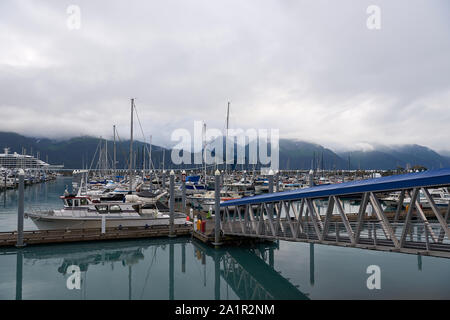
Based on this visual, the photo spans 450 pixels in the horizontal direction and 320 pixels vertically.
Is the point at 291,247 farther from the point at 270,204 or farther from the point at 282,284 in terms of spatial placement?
the point at 282,284

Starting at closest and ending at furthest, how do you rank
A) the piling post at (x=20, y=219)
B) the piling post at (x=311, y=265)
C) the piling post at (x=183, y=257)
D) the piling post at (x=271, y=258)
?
the piling post at (x=311, y=265) → the piling post at (x=183, y=257) → the piling post at (x=271, y=258) → the piling post at (x=20, y=219)

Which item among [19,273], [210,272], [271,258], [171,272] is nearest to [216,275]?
[210,272]

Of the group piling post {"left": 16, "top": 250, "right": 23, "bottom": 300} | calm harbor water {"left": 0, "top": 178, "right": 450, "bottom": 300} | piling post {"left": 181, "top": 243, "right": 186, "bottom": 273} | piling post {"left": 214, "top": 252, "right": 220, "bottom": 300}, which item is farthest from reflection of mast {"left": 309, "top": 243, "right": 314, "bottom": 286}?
piling post {"left": 16, "top": 250, "right": 23, "bottom": 300}

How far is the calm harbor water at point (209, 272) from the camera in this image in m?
15.8

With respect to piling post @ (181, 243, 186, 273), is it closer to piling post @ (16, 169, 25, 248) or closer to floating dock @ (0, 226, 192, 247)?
floating dock @ (0, 226, 192, 247)

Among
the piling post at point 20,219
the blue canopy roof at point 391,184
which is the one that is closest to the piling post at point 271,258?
the blue canopy roof at point 391,184

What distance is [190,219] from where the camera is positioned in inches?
1283

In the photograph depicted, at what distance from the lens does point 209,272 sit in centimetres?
1980

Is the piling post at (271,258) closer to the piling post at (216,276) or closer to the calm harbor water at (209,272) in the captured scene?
the calm harbor water at (209,272)

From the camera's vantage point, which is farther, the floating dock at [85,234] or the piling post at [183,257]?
the floating dock at [85,234]

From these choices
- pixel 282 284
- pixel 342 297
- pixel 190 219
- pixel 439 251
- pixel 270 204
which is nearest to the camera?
pixel 439 251

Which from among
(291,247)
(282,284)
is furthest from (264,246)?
(282,284)
